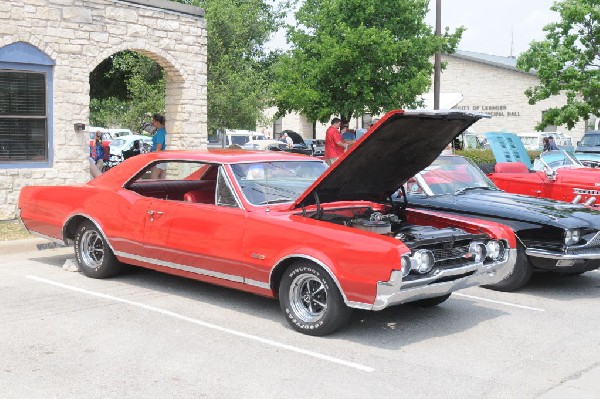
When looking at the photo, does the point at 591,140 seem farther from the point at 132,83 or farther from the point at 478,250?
the point at 478,250

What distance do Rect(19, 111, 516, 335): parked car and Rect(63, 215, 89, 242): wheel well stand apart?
2 centimetres

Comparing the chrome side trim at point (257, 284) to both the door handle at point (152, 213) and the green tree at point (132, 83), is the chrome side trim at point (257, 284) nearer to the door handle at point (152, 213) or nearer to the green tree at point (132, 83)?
the door handle at point (152, 213)

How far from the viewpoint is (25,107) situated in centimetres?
1213

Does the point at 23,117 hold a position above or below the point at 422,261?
above

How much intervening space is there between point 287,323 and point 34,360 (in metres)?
2.12

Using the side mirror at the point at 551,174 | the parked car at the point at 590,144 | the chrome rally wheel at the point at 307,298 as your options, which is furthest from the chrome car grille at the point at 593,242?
the parked car at the point at 590,144

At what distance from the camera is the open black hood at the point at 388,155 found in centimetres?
629

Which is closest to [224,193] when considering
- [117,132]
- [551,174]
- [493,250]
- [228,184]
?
[228,184]

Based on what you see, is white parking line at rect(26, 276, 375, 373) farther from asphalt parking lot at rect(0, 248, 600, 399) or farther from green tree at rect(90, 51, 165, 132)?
green tree at rect(90, 51, 165, 132)

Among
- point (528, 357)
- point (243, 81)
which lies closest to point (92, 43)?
point (528, 357)

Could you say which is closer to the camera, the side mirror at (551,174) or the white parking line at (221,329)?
the white parking line at (221,329)

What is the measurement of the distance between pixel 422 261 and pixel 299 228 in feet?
3.37

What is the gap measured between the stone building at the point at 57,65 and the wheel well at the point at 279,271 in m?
7.10

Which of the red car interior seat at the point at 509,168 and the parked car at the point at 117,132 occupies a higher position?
the parked car at the point at 117,132
